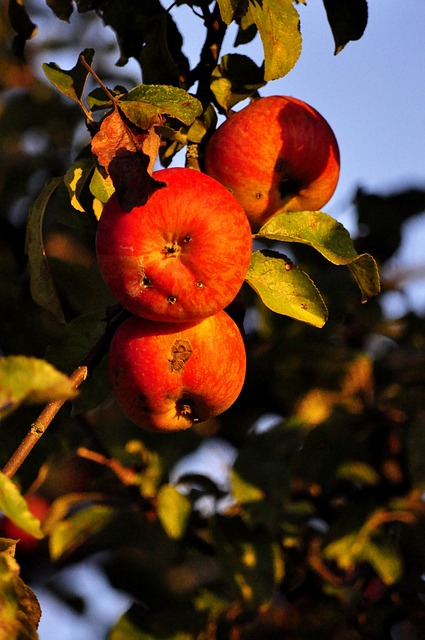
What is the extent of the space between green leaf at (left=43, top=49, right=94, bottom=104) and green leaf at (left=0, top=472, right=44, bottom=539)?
567 mm

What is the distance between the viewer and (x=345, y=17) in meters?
1.32

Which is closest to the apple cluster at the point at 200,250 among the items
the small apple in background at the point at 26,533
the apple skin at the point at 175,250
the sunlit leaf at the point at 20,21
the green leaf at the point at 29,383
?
the apple skin at the point at 175,250

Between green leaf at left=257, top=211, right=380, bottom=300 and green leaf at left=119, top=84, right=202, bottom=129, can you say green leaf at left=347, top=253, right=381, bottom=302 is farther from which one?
green leaf at left=119, top=84, right=202, bottom=129

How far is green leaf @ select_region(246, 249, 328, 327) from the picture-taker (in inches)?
45.1

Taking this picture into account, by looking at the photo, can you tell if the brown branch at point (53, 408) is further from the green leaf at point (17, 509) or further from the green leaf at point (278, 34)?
the green leaf at point (278, 34)

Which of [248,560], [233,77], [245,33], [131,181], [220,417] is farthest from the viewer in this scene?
[220,417]

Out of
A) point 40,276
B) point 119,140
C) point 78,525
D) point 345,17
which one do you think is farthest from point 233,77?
point 78,525

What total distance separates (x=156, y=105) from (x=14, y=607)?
2.04 ft

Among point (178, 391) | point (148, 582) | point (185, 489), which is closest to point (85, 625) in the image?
point (148, 582)

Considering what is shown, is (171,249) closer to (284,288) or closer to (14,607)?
(284,288)

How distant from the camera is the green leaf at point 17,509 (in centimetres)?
82

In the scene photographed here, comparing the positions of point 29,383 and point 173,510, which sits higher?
point 29,383

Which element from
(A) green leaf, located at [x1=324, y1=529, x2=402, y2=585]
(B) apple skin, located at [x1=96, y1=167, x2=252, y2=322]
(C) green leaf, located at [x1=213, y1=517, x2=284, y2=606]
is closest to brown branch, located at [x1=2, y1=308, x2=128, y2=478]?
(B) apple skin, located at [x1=96, y1=167, x2=252, y2=322]

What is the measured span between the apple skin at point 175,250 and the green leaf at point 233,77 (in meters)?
0.27
